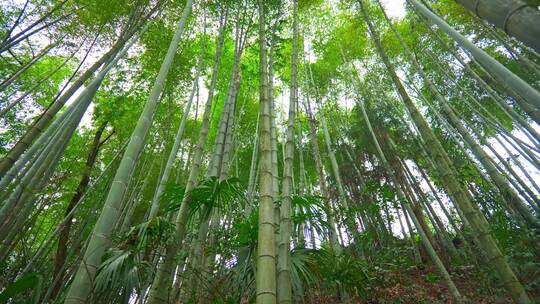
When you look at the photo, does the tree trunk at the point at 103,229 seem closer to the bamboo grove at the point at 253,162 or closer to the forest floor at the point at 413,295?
the bamboo grove at the point at 253,162

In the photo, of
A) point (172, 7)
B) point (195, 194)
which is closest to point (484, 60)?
point (195, 194)

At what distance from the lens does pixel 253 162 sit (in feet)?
19.3

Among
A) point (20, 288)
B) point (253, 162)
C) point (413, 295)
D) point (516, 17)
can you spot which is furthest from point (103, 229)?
point (253, 162)

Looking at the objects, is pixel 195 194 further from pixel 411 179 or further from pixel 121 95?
pixel 411 179

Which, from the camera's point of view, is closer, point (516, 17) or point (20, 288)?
point (516, 17)

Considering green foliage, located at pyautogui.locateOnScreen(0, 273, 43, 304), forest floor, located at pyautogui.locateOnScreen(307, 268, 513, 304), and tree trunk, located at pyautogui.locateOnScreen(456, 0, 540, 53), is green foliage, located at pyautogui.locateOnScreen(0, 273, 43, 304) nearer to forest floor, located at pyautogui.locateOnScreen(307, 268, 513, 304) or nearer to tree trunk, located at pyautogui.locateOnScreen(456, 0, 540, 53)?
forest floor, located at pyautogui.locateOnScreen(307, 268, 513, 304)

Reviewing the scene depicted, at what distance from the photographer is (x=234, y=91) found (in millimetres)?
3748

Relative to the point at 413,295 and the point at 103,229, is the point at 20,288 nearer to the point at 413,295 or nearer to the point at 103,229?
the point at 103,229

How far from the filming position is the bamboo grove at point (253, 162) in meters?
2.03

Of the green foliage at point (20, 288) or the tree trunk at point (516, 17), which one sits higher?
the tree trunk at point (516, 17)

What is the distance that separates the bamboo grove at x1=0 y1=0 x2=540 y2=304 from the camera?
203 centimetres

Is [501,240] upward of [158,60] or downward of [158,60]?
downward

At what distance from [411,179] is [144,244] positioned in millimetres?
6838

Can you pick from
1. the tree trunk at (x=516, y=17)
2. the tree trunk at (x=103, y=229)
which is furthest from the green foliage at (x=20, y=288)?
the tree trunk at (x=516, y=17)
